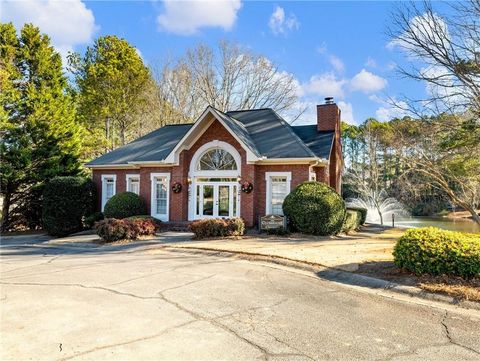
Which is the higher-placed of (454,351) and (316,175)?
(316,175)

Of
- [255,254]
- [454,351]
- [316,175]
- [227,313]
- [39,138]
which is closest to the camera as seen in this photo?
[454,351]

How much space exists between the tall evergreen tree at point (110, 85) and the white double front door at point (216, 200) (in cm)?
1947

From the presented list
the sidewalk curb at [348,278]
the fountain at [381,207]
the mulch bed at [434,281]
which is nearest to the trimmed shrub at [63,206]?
the sidewalk curb at [348,278]

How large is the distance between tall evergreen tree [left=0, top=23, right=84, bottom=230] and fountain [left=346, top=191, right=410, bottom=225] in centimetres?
2532

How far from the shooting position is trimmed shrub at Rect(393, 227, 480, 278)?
718 centimetres

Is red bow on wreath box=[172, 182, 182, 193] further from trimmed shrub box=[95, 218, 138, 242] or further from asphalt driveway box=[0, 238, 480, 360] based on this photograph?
asphalt driveway box=[0, 238, 480, 360]

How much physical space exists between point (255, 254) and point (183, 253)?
2670 mm

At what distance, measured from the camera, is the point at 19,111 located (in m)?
24.0

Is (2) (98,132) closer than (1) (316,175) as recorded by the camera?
No

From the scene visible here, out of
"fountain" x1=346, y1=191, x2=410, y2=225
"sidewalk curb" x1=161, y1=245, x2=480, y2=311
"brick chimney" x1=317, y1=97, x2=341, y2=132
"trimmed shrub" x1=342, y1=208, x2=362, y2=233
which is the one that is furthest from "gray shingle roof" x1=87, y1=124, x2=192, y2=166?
"fountain" x1=346, y1=191, x2=410, y2=225

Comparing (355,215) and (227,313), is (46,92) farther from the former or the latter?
(227,313)

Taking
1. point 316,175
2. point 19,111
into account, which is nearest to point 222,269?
point 316,175

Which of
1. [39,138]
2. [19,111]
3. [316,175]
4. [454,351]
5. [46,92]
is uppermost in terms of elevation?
[46,92]

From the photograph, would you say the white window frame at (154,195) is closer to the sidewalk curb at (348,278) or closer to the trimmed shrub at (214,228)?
the trimmed shrub at (214,228)
